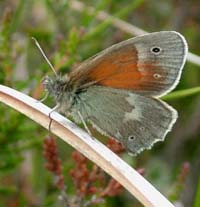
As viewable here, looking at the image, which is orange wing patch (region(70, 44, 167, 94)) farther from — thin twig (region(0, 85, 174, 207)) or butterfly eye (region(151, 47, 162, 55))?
thin twig (region(0, 85, 174, 207))

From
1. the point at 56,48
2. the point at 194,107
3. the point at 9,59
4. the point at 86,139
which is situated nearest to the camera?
the point at 86,139

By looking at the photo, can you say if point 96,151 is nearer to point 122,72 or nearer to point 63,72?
point 122,72

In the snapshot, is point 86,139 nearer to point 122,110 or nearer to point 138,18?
point 122,110

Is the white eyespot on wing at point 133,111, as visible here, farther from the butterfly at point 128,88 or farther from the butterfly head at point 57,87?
the butterfly head at point 57,87

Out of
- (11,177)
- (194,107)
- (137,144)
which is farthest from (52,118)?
(194,107)

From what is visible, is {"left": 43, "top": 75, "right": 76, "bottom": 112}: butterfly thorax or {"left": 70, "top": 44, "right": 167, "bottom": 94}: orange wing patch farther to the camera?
{"left": 43, "top": 75, "right": 76, "bottom": 112}: butterfly thorax

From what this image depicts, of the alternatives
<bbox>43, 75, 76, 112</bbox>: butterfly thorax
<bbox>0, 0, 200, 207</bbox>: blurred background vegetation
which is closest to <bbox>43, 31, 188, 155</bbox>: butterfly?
<bbox>43, 75, 76, 112</bbox>: butterfly thorax

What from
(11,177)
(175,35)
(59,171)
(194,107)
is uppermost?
(175,35)
